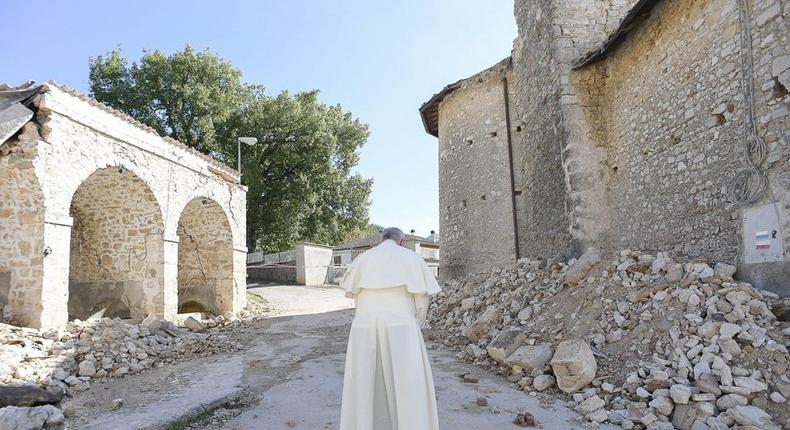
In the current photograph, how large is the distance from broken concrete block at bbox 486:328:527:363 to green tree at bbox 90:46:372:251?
18.3m

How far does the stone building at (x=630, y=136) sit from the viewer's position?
519 cm

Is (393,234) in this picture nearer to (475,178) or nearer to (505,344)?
(505,344)

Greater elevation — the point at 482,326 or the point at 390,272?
the point at 390,272

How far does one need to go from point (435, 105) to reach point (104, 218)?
9.01 m

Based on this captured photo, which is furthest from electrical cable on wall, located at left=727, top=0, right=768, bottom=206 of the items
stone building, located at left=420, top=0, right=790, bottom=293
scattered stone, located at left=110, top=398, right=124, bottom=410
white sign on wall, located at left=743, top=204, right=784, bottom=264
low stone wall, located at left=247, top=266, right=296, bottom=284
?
low stone wall, located at left=247, top=266, right=296, bottom=284

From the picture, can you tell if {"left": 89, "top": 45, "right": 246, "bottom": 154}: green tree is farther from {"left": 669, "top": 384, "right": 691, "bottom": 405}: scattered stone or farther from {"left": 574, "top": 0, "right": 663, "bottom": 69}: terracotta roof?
{"left": 669, "top": 384, "right": 691, "bottom": 405}: scattered stone

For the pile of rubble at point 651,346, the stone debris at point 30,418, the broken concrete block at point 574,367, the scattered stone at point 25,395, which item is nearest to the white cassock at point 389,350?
the pile of rubble at point 651,346

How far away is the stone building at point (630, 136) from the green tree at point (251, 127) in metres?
12.6

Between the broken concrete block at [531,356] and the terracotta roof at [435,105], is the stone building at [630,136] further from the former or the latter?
the broken concrete block at [531,356]

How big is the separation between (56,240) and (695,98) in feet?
31.4

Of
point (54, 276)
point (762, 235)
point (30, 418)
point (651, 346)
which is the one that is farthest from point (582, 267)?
point (54, 276)

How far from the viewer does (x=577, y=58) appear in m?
8.75

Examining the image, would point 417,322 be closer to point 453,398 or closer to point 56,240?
point 453,398

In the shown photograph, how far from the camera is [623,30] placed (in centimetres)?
740
